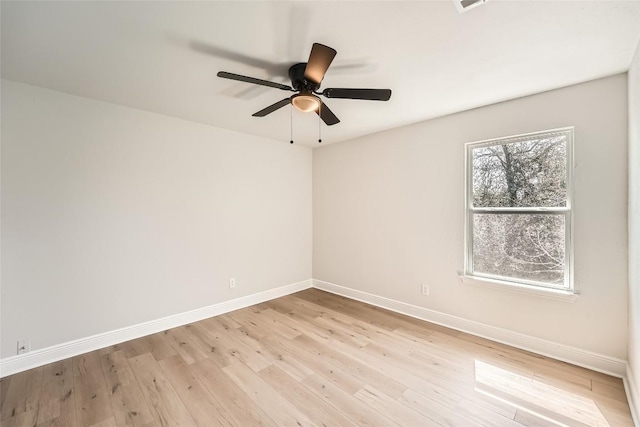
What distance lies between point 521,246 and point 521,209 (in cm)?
37

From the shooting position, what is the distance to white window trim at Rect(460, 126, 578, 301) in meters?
2.38

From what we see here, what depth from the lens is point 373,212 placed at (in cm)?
385

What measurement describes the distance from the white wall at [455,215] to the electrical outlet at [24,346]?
3.42 metres

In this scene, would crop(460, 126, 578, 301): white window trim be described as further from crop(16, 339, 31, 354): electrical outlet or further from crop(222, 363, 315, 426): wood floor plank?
crop(16, 339, 31, 354): electrical outlet

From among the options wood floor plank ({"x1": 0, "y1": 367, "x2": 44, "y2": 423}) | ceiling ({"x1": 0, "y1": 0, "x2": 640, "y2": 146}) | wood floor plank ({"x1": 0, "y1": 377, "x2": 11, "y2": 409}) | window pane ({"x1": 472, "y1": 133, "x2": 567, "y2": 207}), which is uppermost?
ceiling ({"x1": 0, "y1": 0, "x2": 640, "y2": 146})

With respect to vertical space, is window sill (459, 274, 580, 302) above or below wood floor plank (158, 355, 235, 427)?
above

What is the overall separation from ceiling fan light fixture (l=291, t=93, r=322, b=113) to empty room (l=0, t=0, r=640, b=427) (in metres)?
0.02

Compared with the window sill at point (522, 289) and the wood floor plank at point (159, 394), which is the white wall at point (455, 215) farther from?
the wood floor plank at point (159, 394)

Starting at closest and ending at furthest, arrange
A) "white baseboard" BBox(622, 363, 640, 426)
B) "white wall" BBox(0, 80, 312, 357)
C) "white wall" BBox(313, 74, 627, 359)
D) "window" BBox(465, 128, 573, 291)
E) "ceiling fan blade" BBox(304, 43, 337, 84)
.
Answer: "ceiling fan blade" BBox(304, 43, 337, 84) < "white baseboard" BBox(622, 363, 640, 426) < "white wall" BBox(313, 74, 627, 359) < "white wall" BBox(0, 80, 312, 357) < "window" BBox(465, 128, 573, 291)

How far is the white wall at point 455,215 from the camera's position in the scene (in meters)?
2.19

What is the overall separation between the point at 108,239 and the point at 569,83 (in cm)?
455

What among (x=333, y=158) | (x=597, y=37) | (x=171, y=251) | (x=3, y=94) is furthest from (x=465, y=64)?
(x=3, y=94)

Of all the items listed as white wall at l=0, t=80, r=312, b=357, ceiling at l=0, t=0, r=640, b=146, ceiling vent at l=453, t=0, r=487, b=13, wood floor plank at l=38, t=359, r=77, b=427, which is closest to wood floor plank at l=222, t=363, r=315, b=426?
wood floor plank at l=38, t=359, r=77, b=427

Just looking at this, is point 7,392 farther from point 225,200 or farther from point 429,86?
point 429,86
